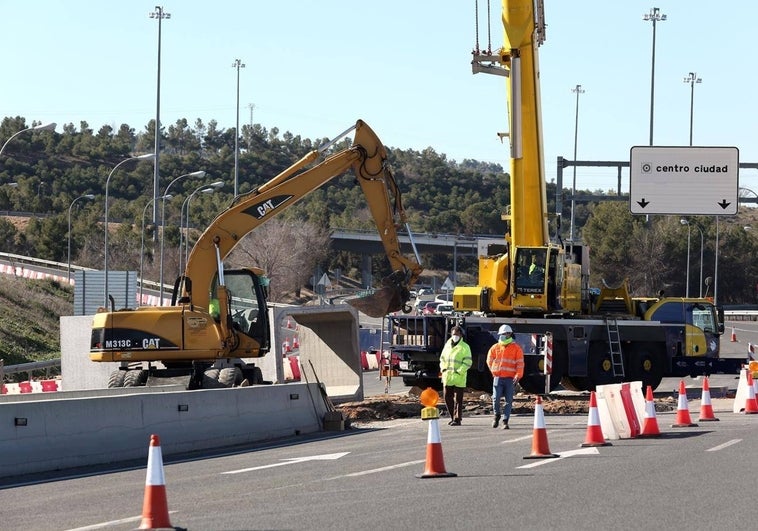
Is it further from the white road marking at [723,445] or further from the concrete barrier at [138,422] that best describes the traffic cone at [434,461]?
the concrete barrier at [138,422]

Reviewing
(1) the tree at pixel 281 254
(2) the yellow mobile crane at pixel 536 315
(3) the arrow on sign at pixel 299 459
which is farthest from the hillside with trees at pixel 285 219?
(3) the arrow on sign at pixel 299 459

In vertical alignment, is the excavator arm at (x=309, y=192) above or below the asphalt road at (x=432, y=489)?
above

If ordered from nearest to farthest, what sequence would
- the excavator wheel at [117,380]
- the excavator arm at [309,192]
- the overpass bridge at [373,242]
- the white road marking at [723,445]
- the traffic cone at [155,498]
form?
1. the traffic cone at [155,498]
2. the white road marking at [723,445]
3. the excavator wheel at [117,380]
4. the excavator arm at [309,192]
5. the overpass bridge at [373,242]

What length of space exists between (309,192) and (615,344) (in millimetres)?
7838

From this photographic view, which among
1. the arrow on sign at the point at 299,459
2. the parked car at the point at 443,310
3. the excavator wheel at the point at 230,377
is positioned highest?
the parked car at the point at 443,310

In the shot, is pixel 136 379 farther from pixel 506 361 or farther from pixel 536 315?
pixel 536 315

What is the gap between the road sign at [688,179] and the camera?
37469mm

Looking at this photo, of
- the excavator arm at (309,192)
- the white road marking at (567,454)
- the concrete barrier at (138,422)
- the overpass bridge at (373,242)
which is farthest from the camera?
the overpass bridge at (373,242)

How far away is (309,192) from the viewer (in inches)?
1065

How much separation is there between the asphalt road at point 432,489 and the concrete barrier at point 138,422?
0.92 m

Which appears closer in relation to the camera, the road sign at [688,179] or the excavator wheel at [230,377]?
the excavator wheel at [230,377]

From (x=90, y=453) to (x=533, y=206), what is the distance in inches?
547

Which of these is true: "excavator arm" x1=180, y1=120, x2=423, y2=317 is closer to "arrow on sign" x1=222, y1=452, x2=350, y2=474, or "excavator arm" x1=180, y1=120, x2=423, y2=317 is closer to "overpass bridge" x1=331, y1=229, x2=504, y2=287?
"arrow on sign" x1=222, y1=452, x2=350, y2=474

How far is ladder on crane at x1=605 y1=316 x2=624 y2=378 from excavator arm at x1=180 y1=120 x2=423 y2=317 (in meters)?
5.17
